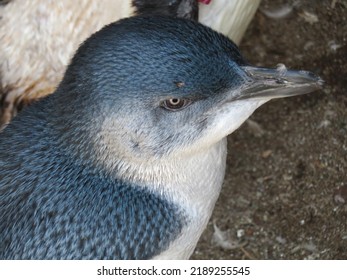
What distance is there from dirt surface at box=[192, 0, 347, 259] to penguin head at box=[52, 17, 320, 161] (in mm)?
1075

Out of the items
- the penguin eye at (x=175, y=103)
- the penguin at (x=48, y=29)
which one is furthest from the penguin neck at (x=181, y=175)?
the penguin at (x=48, y=29)

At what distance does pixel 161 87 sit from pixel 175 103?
0.22ft

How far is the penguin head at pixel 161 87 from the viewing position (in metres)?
2.41

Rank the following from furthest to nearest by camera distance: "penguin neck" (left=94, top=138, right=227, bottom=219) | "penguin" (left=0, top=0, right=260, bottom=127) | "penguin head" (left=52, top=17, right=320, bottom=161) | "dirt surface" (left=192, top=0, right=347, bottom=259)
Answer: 1. "dirt surface" (left=192, top=0, right=347, bottom=259)
2. "penguin" (left=0, top=0, right=260, bottom=127)
3. "penguin neck" (left=94, top=138, right=227, bottom=219)
4. "penguin head" (left=52, top=17, right=320, bottom=161)

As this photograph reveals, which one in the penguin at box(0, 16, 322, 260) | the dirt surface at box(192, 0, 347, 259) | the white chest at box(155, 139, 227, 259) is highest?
the penguin at box(0, 16, 322, 260)

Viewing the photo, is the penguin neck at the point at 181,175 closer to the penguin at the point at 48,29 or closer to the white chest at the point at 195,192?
the white chest at the point at 195,192

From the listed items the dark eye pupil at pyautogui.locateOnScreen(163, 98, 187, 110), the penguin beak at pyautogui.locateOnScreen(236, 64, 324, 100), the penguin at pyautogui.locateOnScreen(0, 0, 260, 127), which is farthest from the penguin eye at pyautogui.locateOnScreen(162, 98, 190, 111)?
the penguin at pyautogui.locateOnScreen(0, 0, 260, 127)

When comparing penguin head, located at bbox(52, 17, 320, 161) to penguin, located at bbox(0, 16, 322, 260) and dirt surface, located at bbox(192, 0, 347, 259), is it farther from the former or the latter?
dirt surface, located at bbox(192, 0, 347, 259)

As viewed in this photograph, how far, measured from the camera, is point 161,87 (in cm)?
241

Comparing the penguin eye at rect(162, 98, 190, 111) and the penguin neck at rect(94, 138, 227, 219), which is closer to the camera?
the penguin eye at rect(162, 98, 190, 111)

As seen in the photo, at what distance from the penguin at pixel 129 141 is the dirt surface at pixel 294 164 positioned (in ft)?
2.72

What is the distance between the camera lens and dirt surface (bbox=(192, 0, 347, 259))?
3.52m
